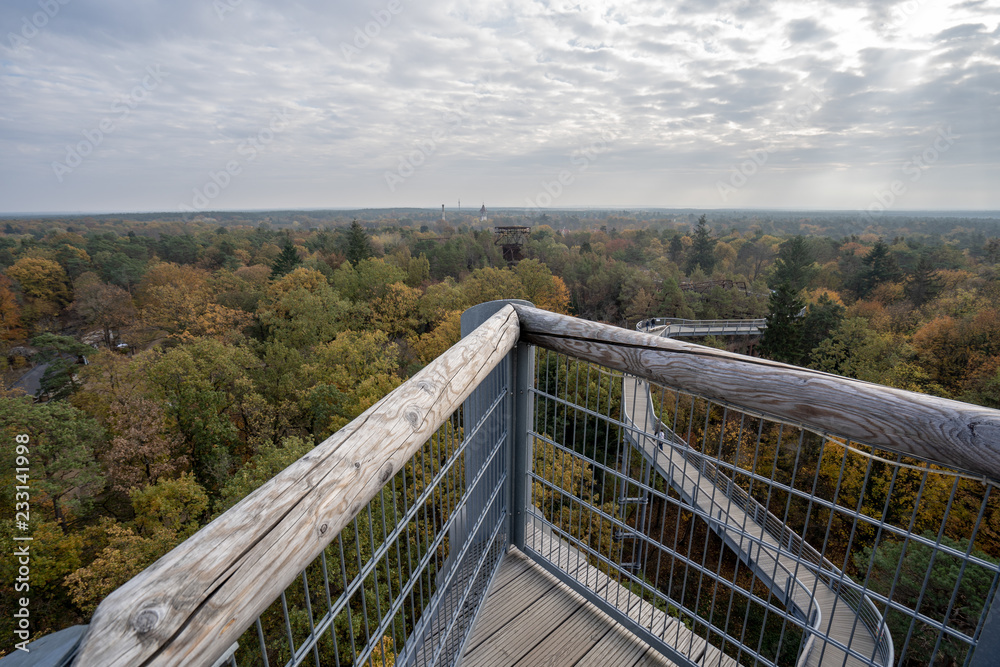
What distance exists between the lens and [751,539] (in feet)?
6.28

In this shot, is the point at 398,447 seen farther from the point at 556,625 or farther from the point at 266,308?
the point at 266,308

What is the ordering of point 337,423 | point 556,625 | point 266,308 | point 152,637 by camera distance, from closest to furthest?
point 152,637, point 556,625, point 337,423, point 266,308

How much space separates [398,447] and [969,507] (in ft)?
67.9

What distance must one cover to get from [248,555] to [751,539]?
6.05ft

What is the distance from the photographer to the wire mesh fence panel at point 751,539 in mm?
1641

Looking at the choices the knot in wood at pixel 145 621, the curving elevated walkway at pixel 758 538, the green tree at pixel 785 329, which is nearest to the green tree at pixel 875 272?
the green tree at pixel 785 329

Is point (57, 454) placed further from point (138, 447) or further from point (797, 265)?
point (797, 265)

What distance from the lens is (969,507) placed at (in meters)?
14.9

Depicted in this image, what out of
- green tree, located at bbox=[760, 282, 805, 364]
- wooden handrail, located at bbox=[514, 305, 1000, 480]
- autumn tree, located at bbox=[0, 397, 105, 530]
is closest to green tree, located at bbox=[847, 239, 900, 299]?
green tree, located at bbox=[760, 282, 805, 364]

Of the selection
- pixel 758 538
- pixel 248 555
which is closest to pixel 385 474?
pixel 248 555

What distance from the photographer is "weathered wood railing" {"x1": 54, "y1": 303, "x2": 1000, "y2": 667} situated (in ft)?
2.31

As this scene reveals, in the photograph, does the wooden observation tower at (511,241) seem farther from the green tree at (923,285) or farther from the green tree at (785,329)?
the green tree at (923,285)

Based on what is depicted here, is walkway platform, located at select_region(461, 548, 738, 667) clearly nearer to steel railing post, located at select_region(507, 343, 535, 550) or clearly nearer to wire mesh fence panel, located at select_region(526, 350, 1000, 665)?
wire mesh fence panel, located at select_region(526, 350, 1000, 665)

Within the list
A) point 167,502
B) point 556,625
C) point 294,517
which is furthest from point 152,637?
point 167,502
